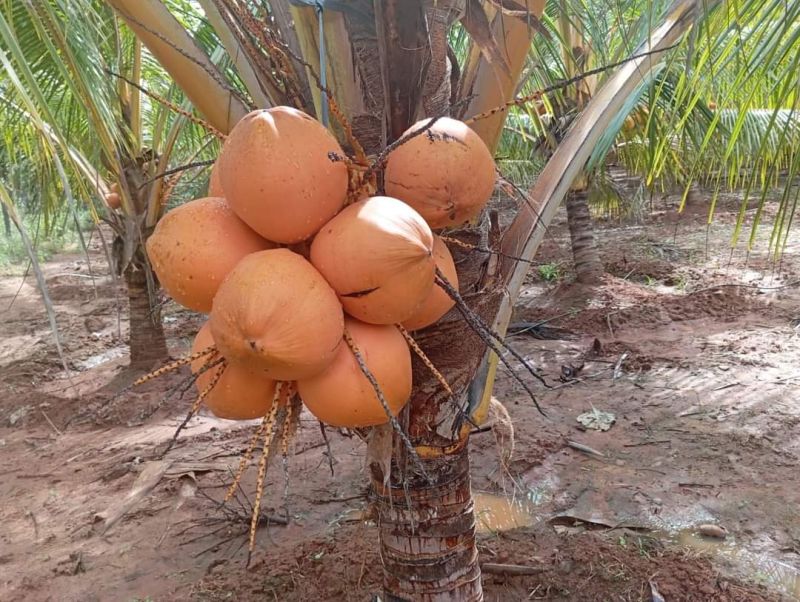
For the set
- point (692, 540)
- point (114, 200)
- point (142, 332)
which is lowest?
point (142, 332)

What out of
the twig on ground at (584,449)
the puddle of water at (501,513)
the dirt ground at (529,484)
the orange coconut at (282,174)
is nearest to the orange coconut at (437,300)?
the orange coconut at (282,174)

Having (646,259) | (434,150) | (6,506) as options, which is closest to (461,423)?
(434,150)

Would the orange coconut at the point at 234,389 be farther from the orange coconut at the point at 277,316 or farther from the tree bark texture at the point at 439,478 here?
the tree bark texture at the point at 439,478

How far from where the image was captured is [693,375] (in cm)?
474

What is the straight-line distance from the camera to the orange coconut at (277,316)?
0.90 meters

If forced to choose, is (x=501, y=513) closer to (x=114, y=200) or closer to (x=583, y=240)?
(x=114, y=200)

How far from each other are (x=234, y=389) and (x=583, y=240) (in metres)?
7.13

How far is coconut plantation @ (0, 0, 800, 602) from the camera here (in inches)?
39.3

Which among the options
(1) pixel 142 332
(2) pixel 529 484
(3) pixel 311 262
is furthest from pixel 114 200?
(3) pixel 311 262

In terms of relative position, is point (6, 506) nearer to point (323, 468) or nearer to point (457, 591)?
point (323, 468)

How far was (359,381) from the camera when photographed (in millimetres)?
995

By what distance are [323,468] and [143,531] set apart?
3.35ft

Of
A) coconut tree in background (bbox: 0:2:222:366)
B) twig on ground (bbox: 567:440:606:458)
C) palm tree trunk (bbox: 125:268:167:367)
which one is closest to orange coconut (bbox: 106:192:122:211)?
coconut tree in background (bbox: 0:2:222:366)

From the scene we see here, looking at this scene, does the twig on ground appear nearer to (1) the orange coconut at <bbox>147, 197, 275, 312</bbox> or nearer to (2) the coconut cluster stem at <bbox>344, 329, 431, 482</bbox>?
(2) the coconut cluster stem at <bbox>344, 329, 431, 482</bbox>
